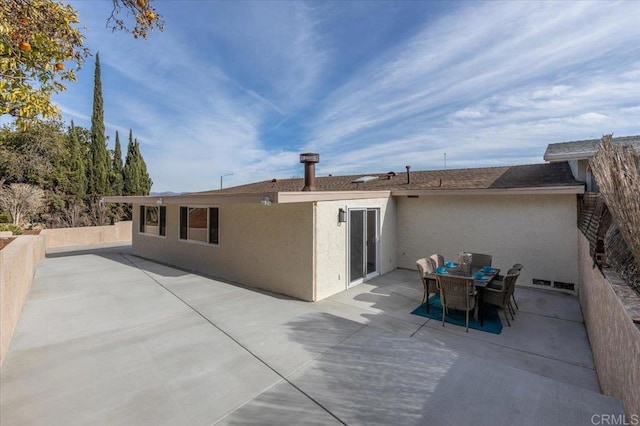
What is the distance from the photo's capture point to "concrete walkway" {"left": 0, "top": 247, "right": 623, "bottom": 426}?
3039 mm

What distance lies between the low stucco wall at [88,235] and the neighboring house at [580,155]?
79.7 feet

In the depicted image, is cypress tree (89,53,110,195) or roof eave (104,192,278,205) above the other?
cypress tree (89,53,110,195)

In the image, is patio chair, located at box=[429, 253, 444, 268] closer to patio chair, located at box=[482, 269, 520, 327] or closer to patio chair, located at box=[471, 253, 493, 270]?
patio chair, located at box=[471, 253, 493, 270]

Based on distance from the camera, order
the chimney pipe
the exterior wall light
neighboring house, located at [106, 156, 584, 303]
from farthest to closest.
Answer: the chimney pipe
the exterior wall light
neighboring house, located at [106, 156, 584, 303]

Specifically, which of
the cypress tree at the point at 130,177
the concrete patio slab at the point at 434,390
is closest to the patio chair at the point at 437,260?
the concrete patio slab at the point at 434,390

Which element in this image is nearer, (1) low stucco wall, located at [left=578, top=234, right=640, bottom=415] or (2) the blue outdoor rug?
(1) low stucco wall, located at [left=578, top=234, right=640, bottom=415]

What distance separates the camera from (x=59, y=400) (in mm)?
3271

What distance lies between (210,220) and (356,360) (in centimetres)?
761

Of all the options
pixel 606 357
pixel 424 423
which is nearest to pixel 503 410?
pixel 424 423

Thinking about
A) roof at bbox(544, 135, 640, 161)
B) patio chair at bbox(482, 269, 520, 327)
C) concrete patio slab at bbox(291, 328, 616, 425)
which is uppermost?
roof at bbox(544, 135, 640, 161)

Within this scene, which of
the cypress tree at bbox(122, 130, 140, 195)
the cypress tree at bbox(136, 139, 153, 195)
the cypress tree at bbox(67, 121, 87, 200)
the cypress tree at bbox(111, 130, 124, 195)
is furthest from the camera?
the cypress tree at bbox(136, 139, 153, 195)

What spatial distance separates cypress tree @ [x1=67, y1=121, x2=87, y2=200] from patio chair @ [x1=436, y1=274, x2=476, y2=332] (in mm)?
24534

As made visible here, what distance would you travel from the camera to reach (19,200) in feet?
53.0

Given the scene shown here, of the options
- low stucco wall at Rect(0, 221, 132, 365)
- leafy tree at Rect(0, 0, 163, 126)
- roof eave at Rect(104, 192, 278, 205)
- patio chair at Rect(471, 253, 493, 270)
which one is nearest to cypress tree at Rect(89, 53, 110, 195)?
low stucco wall at Rect(0, 221, 132, 365)
